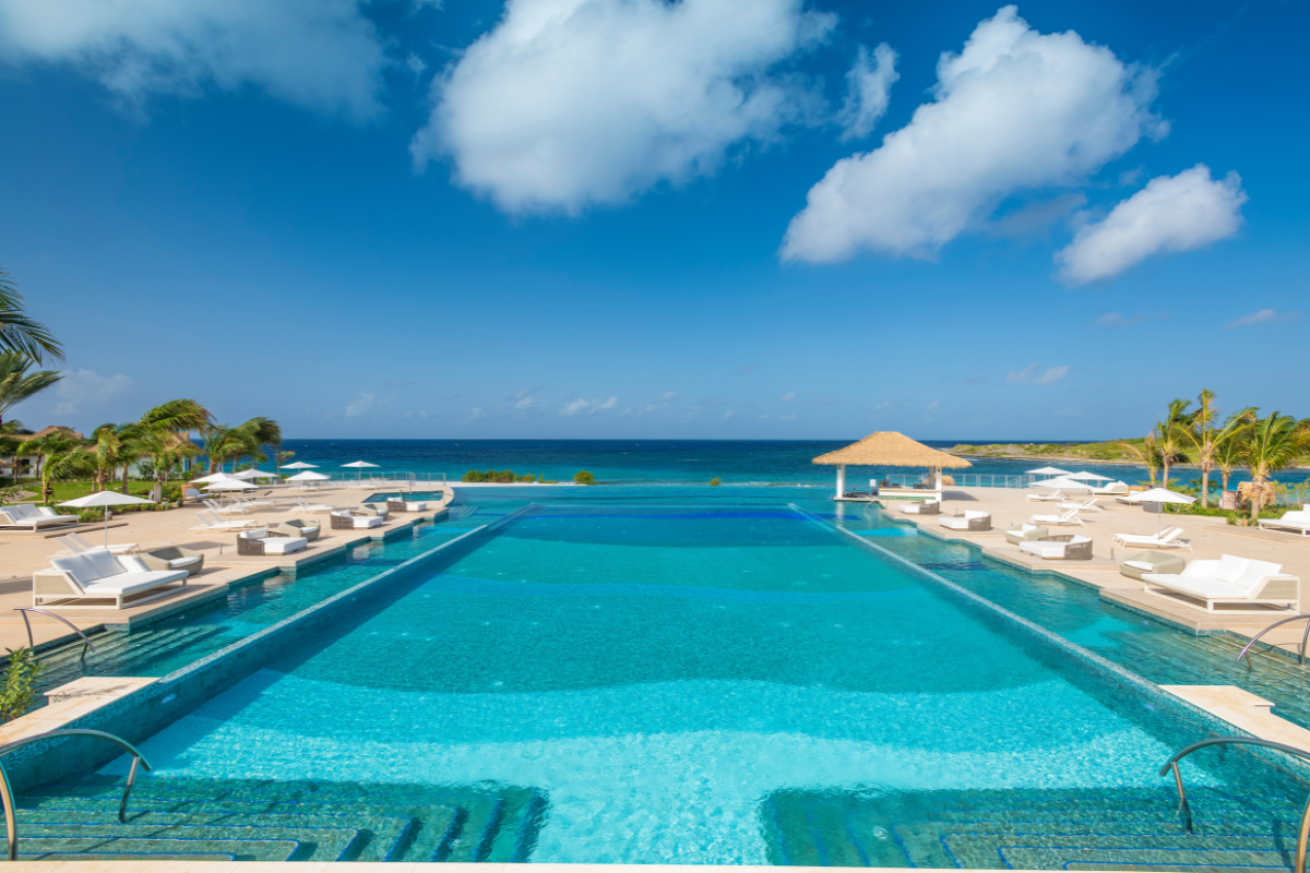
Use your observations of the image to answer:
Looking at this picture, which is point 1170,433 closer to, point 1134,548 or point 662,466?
point 1134,548

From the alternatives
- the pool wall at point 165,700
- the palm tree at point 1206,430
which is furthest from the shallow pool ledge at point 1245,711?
the palm tree at point 1206,430

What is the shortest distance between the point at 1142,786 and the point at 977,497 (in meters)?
19.6

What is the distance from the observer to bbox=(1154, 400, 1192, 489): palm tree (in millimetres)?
23219

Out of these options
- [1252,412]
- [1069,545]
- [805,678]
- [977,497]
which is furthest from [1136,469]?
[805,678]

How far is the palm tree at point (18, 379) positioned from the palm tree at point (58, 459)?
41.0 ft

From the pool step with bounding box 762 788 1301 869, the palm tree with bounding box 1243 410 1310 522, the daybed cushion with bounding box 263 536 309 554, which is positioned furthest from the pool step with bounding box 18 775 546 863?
the palm tree with bounding box 1243 410 1310 522

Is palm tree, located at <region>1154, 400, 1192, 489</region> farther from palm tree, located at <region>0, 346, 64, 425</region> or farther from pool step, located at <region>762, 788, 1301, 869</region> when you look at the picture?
palm tree, located at <region>0, 346, 64, 425</region>

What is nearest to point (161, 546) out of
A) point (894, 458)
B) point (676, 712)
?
point (676, 712)

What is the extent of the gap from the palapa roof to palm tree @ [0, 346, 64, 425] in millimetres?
19414

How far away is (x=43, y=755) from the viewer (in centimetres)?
399

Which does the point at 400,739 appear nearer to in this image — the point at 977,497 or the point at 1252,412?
the point at 977,497

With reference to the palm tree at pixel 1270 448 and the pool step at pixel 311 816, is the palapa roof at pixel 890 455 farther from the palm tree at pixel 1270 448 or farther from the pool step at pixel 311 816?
the pool step at pixel 311 816

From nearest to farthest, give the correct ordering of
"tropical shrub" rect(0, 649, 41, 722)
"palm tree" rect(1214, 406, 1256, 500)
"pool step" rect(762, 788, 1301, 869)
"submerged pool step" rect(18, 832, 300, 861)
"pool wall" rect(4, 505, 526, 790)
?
"submerged pool step" rect(18, 832, 300, 861) < "pool step" rect(762, 788, 1301, 869) < "pool wall" rect(4, 505, 526, 790) < "tropical shrub" rect(0, 649, 41, 722) < "palm tree" rect(1214, 406, 1256, 500)

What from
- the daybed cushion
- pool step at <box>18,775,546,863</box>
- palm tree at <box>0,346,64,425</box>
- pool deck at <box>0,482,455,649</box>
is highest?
palm tree at <box>0,346,64,425</box>
